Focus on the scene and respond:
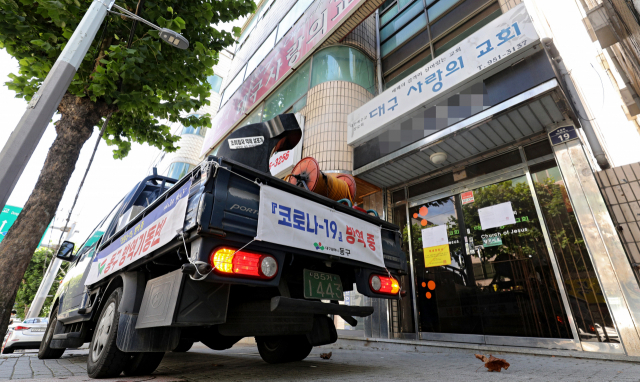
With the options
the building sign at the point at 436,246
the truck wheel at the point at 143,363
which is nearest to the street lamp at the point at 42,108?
the truck wheel at the point at 143,363

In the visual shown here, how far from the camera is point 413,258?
6.75m

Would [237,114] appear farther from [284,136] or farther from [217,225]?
[217,225]

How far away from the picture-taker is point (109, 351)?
8.81 feet

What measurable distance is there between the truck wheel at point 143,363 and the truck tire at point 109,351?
0.25 ft

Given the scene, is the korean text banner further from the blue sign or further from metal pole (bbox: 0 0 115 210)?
the blue sign

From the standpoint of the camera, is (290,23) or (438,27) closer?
(438,27)

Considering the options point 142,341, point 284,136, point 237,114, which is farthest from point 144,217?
point 237,114

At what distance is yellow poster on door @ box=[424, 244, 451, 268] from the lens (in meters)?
6.20

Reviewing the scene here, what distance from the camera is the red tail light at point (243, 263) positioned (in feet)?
6.72

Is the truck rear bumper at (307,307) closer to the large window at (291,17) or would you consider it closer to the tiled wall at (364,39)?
the tiled wall at (364,39)

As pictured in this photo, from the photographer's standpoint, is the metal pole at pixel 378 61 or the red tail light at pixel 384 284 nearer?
the red tail light at pixel 384 284

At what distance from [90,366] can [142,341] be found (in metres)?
1.12

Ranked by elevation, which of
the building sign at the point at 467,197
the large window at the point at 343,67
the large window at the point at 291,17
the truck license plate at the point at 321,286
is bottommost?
the truck license plate at the point at 321,286

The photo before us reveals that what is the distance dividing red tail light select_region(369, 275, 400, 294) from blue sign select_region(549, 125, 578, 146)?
409cm
